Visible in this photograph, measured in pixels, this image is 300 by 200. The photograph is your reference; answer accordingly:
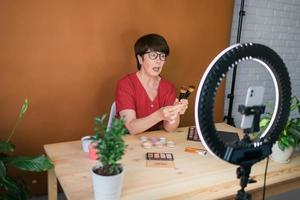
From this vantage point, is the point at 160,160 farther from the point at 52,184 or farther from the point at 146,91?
the point at 146,91

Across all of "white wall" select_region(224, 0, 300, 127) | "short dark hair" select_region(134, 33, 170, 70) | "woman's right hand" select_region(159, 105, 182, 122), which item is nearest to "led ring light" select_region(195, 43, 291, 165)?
"woman's right hand" select_region(159, 105, 182, 122)

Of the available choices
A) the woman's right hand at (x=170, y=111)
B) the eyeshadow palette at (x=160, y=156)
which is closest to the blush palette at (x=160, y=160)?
the eyeshadow palette at (x=160, y=156)

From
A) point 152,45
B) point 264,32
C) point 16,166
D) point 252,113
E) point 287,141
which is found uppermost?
point 264,32

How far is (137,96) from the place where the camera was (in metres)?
1.80

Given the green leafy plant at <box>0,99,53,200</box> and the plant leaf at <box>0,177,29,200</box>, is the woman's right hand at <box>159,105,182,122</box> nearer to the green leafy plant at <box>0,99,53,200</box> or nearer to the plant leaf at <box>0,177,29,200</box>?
the green leafy plant at <box>0,99,53,200</box>

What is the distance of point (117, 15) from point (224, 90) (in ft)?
4.02

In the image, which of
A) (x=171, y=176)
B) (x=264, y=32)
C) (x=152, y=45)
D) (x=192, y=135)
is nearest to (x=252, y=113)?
(x=171, y=176)

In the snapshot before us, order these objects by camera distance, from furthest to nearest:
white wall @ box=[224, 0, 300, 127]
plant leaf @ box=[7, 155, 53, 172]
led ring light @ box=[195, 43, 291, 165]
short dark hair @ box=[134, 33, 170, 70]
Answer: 1. white wall @ box=[224, 0, 300, 127]
2. short dark hair @ box=[134, 33, 170, 70]
3. plant leaf @ box=[7, 155, 53, 172]
4. led ring light @ box=[195, 43, 291, 165]

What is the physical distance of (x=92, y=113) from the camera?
210cm

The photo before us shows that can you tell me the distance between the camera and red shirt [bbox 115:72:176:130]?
Answer: 68.5 inches

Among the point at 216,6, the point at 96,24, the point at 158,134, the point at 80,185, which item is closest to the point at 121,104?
the point at 158,134

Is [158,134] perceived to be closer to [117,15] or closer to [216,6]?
[117,15]

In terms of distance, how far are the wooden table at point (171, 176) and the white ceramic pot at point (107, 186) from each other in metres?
0.07

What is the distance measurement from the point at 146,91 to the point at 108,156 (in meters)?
1.01
